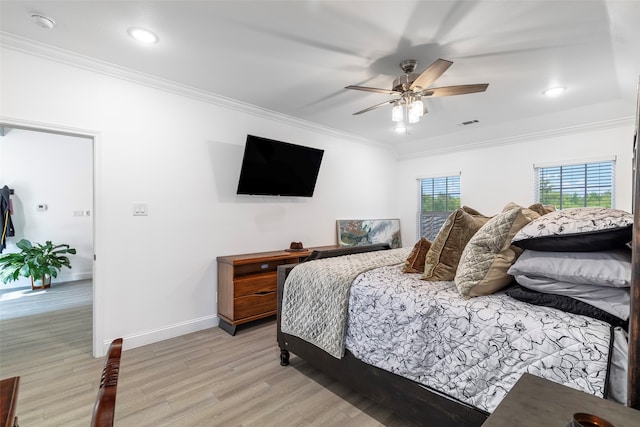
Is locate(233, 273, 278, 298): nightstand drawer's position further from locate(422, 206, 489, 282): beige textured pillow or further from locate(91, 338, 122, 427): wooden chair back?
locate(91, 338, 122, 427): wooden chair back

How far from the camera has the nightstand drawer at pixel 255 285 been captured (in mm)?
3047

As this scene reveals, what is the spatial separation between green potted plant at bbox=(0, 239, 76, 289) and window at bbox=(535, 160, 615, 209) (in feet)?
23.8

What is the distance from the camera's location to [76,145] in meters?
5.36

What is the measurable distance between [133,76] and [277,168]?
1678 mm

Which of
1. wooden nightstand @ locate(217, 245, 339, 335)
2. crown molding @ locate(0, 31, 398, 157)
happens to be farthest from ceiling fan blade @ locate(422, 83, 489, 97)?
wooden nightstand @ locate(217, 245, 339, 335)

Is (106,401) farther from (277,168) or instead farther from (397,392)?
(277,168)

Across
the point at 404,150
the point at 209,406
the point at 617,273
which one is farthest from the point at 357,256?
the point at 404,150

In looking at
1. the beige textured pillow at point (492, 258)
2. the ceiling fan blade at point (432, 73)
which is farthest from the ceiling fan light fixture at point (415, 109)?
the beige textured pillow at point (492, 258)

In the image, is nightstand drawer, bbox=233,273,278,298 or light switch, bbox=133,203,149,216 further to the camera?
nightstand drawer, bbox=233,273,278,298

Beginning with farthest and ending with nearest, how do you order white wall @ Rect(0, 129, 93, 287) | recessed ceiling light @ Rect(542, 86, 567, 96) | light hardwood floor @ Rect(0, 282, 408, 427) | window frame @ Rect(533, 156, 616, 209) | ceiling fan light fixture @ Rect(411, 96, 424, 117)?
white wall @ Rect(0, 129, 93, 287) < window frame @ Rect(533, 156, 616, 209) < recessed ceiling light @ Rect(542, 86, 567, 96) < ceiling fan light fixture @ Rect(411, 96, 424, 117) < light hardwood floor @ Rect(0, 282, 408, 427)

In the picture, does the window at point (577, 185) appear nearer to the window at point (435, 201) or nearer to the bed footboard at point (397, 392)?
the window at point (435, 201)

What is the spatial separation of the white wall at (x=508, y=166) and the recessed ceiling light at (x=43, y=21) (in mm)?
5033

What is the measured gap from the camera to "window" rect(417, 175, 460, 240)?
5.05 m

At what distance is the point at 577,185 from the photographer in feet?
12.7
